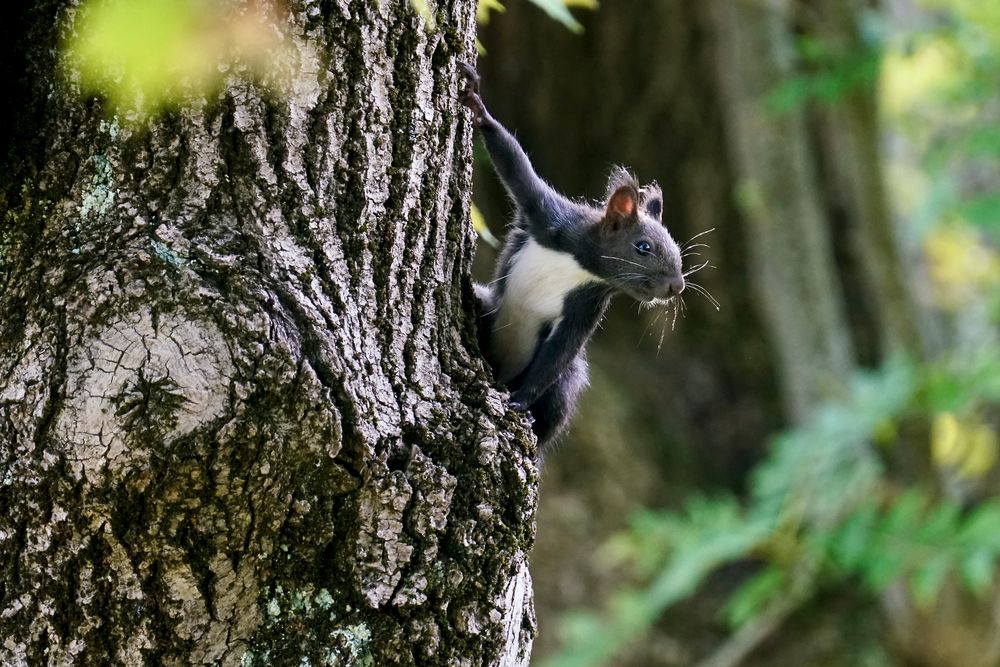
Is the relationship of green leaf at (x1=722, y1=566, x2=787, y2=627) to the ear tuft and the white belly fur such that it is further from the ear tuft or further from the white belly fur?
the white belly fur

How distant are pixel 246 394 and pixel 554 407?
153 cm

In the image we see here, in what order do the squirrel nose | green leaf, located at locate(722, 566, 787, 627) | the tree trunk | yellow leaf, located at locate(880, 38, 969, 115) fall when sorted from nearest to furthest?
1. the squirrel nose
2. green leaf, located at locate(722, 566, 787, 627)
3. the tree trunk
4. yellow leaf, located at locate(880, 38, 969, 115)

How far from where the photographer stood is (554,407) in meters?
3.28

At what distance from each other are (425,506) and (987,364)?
376 cm

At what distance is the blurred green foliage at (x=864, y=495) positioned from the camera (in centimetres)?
496

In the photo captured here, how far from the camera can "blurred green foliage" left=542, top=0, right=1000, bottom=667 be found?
195 inches

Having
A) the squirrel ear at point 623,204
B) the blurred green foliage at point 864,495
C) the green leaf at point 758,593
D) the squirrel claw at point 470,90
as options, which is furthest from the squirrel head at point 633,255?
the green leaf at point 758,593

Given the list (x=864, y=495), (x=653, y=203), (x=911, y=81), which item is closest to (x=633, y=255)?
(x=653, y=203)

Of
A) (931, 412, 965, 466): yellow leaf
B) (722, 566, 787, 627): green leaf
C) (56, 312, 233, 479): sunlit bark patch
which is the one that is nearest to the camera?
(56, 312, 233, 479): sunlit bark patch

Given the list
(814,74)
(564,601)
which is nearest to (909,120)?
(814,74)

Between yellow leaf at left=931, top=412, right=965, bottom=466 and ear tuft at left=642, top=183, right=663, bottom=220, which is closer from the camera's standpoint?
ear tuft at left=642, top=183, right=663, bottom=220

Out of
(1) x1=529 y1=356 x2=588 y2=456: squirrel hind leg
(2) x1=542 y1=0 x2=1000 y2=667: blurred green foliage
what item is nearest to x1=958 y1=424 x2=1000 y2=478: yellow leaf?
(2) x1=542 y1=0 x2=1000 y2=667: blurred green foliage

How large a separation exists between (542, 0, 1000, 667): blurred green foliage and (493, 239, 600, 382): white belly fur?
1.91m

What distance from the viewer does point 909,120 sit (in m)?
10.9
